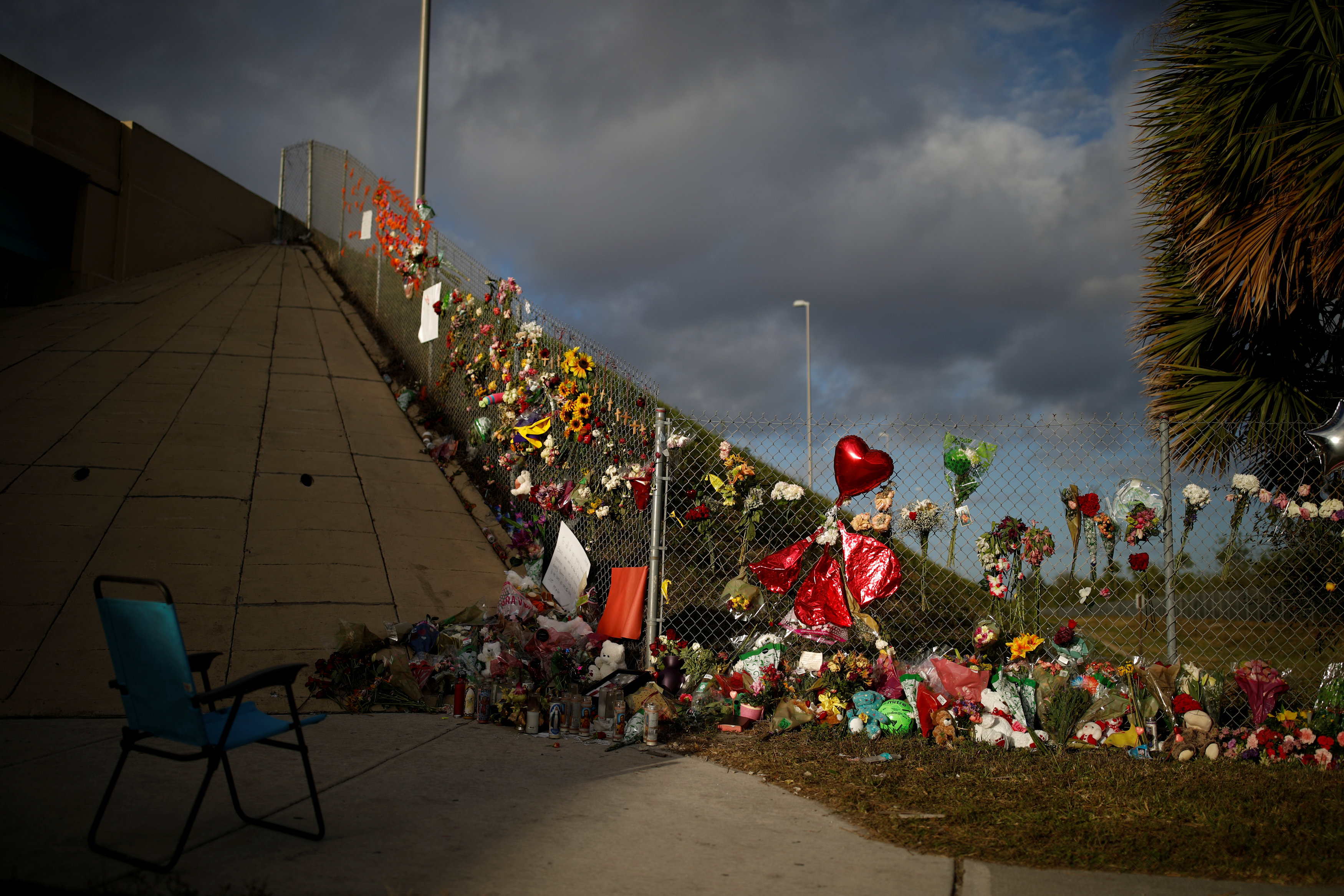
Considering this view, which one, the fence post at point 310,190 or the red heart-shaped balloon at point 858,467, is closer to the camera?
the red heart-shaped balloon at point 858,467

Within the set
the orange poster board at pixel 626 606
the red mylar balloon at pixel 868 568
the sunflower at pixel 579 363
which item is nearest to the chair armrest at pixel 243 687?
the orange poster board at pixel 626 606

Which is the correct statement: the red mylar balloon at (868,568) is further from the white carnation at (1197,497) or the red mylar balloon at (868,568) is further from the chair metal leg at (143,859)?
the chair metal leg at (143,859)

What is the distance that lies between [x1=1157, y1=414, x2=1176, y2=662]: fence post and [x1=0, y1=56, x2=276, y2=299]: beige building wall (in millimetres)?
16647

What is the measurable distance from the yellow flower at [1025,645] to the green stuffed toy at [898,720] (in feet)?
2.17

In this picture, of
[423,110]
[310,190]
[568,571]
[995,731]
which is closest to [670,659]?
[568,571]

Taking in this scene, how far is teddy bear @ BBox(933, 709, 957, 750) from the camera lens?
4.41 m

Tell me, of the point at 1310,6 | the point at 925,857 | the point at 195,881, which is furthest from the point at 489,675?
the point at 1310,6

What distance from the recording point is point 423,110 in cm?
1037

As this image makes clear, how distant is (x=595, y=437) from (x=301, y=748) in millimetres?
3747

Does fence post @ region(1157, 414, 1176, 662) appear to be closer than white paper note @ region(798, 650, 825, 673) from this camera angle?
Yes

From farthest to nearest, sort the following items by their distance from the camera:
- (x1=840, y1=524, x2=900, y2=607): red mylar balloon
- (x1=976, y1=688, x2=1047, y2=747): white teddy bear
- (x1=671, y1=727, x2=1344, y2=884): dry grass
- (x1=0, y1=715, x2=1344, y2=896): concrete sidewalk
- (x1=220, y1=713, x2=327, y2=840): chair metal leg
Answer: (x1=840, y1=524, x2=900, y2=607): red mylar balloon
(x1=976, y1=688, x2=1047, y2=747): white teddy bear
(x1=671, y1=727, x2=1344, y2=884): dry grass
(x1=220, y1=713, x2=327, y2=840): chair metal leg
(x1=0, y1=715, x2=1344, y2=896): concrete sidewalk

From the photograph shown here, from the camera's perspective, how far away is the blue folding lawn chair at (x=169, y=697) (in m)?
2.53

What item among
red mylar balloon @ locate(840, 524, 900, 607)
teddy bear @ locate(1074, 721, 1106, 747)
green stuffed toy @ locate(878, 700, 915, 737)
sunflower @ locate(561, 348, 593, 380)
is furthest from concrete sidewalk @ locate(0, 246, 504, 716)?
teddy bear @ locate(1074, 721, 1106, 747)

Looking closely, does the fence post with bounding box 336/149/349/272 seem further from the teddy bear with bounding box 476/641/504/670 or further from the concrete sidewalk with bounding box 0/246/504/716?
the teddy bear with bounding box 476/641/504/670
